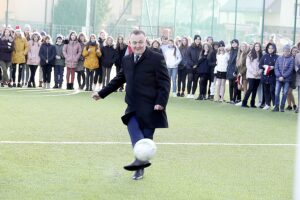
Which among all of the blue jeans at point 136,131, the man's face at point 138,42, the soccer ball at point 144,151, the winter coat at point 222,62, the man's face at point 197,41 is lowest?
the soccer ball at point 144,151

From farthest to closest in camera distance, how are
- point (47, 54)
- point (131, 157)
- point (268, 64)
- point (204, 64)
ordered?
point (47, 54) < point (204, 64) < point (268, 64) < point (131, 157)

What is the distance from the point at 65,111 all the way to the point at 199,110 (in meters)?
3.82

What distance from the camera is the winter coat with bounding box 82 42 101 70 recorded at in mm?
25584

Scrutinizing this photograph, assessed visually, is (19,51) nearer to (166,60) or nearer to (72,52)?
(72,52)

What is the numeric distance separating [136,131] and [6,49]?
54.5 feet

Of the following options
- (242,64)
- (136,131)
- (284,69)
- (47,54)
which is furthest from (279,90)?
(136,131)

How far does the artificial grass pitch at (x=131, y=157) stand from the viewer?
880 cm

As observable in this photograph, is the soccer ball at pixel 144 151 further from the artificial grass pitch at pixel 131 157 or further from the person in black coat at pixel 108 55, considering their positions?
the person in black coat at pixel 108 55

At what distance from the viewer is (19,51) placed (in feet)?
84.2

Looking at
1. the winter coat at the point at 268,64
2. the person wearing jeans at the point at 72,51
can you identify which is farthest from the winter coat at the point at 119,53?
the winter coat at the point at 268,64

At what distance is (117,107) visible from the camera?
20.4 m

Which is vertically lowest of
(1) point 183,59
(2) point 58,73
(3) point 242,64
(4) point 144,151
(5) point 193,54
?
(4) point 144,151

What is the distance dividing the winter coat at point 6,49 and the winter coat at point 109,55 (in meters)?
2.94

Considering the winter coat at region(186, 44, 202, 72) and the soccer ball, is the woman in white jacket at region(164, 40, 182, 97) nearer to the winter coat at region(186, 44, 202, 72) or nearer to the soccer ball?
the winter coat at region(186, 44, 202, 72)
